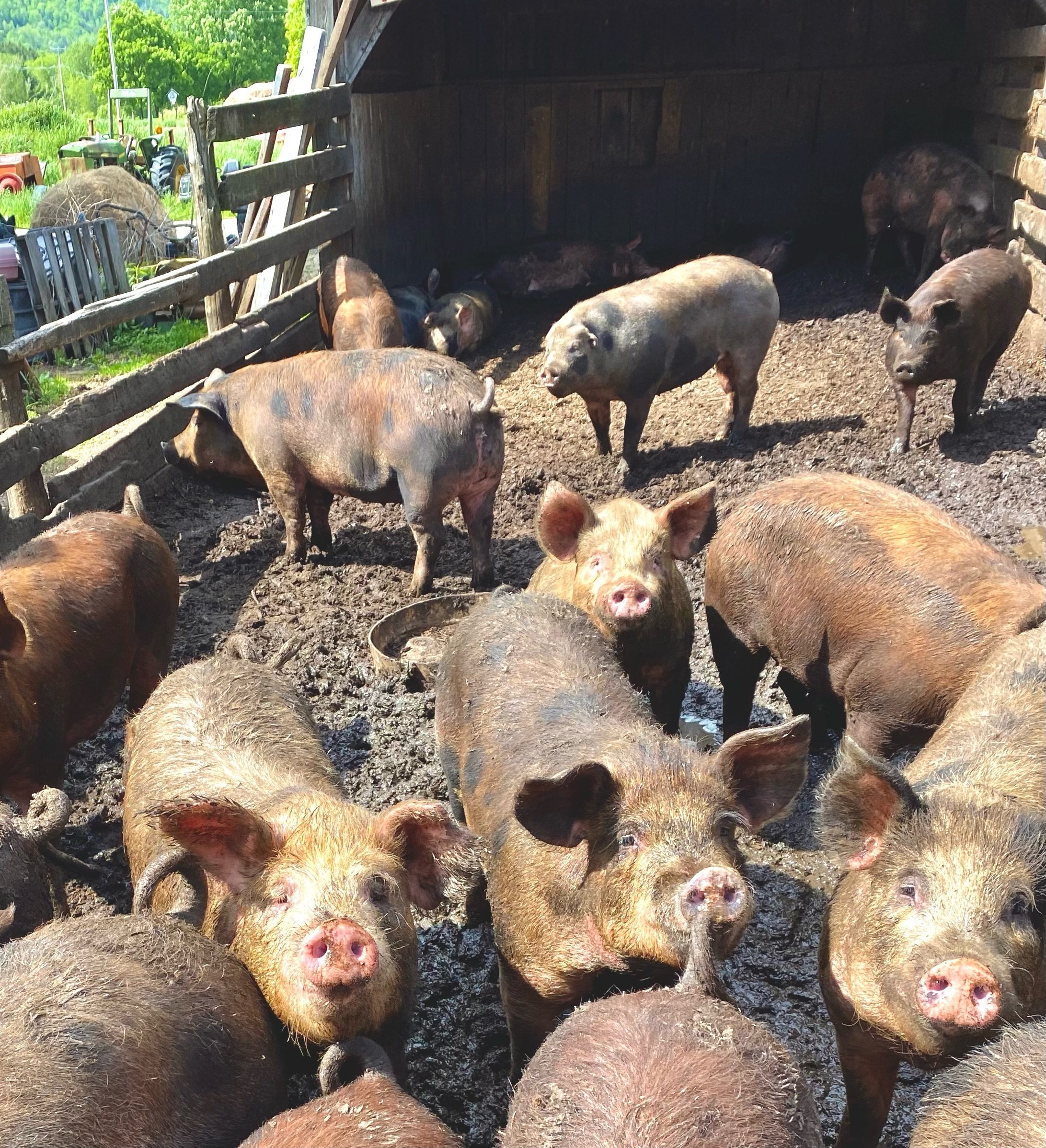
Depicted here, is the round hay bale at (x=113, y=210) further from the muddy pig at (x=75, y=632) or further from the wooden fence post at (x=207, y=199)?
the muddy pig at (x=75, y=632)

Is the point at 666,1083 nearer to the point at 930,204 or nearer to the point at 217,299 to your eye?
the point at 217,299

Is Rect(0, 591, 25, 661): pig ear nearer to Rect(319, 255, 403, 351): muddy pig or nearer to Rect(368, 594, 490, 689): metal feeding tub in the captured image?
Rect(368, 594, 490, 689): metal feeding tub

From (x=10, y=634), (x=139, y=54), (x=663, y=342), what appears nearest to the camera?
(x=10, y=634)

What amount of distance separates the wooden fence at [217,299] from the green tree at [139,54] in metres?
69.2

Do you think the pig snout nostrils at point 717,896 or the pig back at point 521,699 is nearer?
the pig snout nostrils at point 717,896

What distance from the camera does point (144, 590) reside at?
514 centimetres

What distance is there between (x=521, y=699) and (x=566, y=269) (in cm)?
1135

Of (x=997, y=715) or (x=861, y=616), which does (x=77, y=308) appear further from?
(x=997, y=715)

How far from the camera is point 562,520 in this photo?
15.7 ft

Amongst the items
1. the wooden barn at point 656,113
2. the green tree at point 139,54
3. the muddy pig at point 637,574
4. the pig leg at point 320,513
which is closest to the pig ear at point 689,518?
the muddy pig at point 637,574

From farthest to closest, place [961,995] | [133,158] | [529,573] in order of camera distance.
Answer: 1. [133,158]
2. [529,573]
3. [961,995]

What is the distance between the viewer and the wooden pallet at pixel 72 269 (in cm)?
1231

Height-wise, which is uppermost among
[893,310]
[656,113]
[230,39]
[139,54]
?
[656,113]

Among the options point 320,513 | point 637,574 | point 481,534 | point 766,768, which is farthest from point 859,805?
point 320,513
